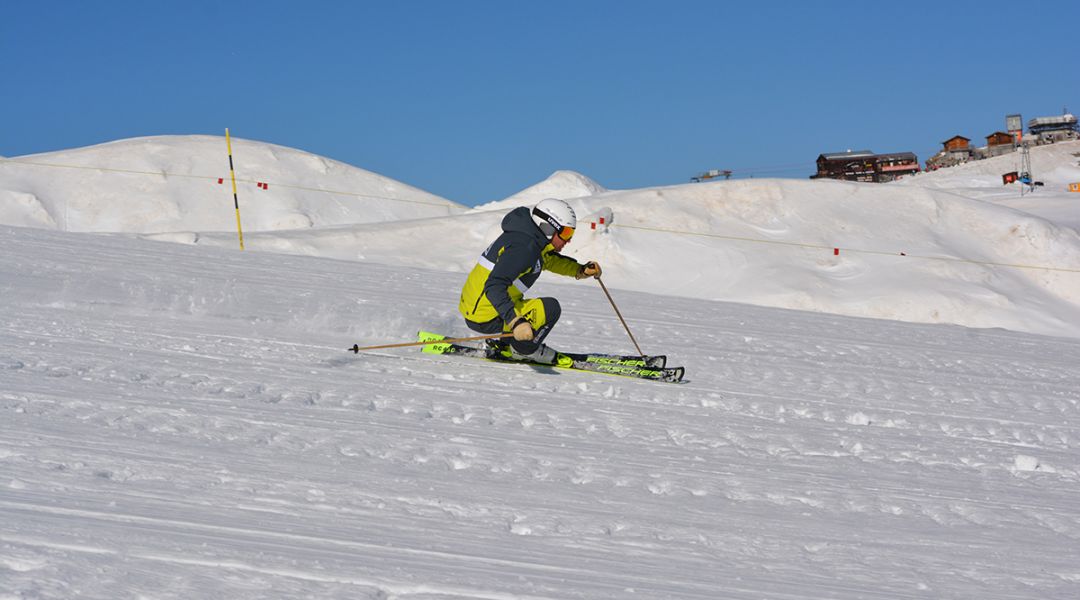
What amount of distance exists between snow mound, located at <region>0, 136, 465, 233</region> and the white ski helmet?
26.0 metres

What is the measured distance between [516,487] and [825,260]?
1907 centimetres

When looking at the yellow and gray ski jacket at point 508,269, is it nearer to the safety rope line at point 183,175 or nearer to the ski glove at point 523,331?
the ski glove at point 523,331

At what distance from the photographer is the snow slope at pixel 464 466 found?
3488mm

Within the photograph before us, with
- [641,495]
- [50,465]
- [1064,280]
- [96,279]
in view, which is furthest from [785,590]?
[1064,280]

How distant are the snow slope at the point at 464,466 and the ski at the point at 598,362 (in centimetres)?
22

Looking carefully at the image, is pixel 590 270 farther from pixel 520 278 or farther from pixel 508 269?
pixel 508 269

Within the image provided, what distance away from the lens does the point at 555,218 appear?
315 inches

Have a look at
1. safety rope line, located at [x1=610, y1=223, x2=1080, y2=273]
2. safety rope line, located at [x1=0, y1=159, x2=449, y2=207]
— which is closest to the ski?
safety rope line, located at [x1=610, y1=223, x2=1080, y2=273]

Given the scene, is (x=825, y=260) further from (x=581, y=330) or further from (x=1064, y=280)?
(x=581, y=330)

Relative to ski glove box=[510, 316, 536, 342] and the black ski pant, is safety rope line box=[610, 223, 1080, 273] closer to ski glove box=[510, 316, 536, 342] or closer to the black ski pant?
A: the black ski pant

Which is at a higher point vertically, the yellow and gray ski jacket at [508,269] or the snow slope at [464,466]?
the yellow and gray ski jacket at [508,269]

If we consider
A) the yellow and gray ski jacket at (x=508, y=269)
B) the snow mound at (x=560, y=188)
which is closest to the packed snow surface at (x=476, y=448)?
the yellow and gray ski jacket at (x=508, y=269)

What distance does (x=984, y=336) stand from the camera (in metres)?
14.3

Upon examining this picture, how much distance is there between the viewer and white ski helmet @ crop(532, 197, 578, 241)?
7.98 meters
